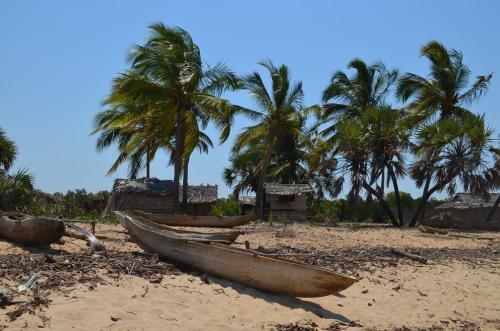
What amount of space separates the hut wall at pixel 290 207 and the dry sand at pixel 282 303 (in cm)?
1557

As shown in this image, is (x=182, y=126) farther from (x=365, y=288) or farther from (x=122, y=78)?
(x=365, y=288)

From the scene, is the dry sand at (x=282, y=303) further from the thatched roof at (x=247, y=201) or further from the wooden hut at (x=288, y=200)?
the thatched roof at (x=247, y=201)

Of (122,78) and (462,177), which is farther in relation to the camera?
(462,177)

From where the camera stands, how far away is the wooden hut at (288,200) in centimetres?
2633

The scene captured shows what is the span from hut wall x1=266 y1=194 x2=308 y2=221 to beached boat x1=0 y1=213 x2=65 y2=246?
63.5 feet

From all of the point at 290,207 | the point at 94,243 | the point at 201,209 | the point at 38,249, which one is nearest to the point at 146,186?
the point at 201,209

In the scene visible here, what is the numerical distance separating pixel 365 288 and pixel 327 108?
781 inches

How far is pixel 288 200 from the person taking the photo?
2719 cm

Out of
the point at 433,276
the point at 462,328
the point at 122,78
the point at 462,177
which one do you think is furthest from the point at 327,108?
the point at 462,328

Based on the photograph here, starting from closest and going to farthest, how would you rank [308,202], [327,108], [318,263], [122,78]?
[318,263] < [122,78] < [327,108] < [308,202]

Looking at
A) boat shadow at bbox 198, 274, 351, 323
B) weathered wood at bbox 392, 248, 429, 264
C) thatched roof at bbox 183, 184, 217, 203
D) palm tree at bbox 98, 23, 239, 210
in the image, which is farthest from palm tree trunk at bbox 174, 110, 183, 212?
boat shadow at bbox 198, 274, 351, 323

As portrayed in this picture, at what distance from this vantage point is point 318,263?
8977mm

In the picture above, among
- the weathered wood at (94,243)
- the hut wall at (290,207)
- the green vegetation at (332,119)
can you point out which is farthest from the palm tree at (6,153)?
the hut wall at (290,207)

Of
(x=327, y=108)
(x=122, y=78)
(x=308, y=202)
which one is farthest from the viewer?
(x=308, y=202)
